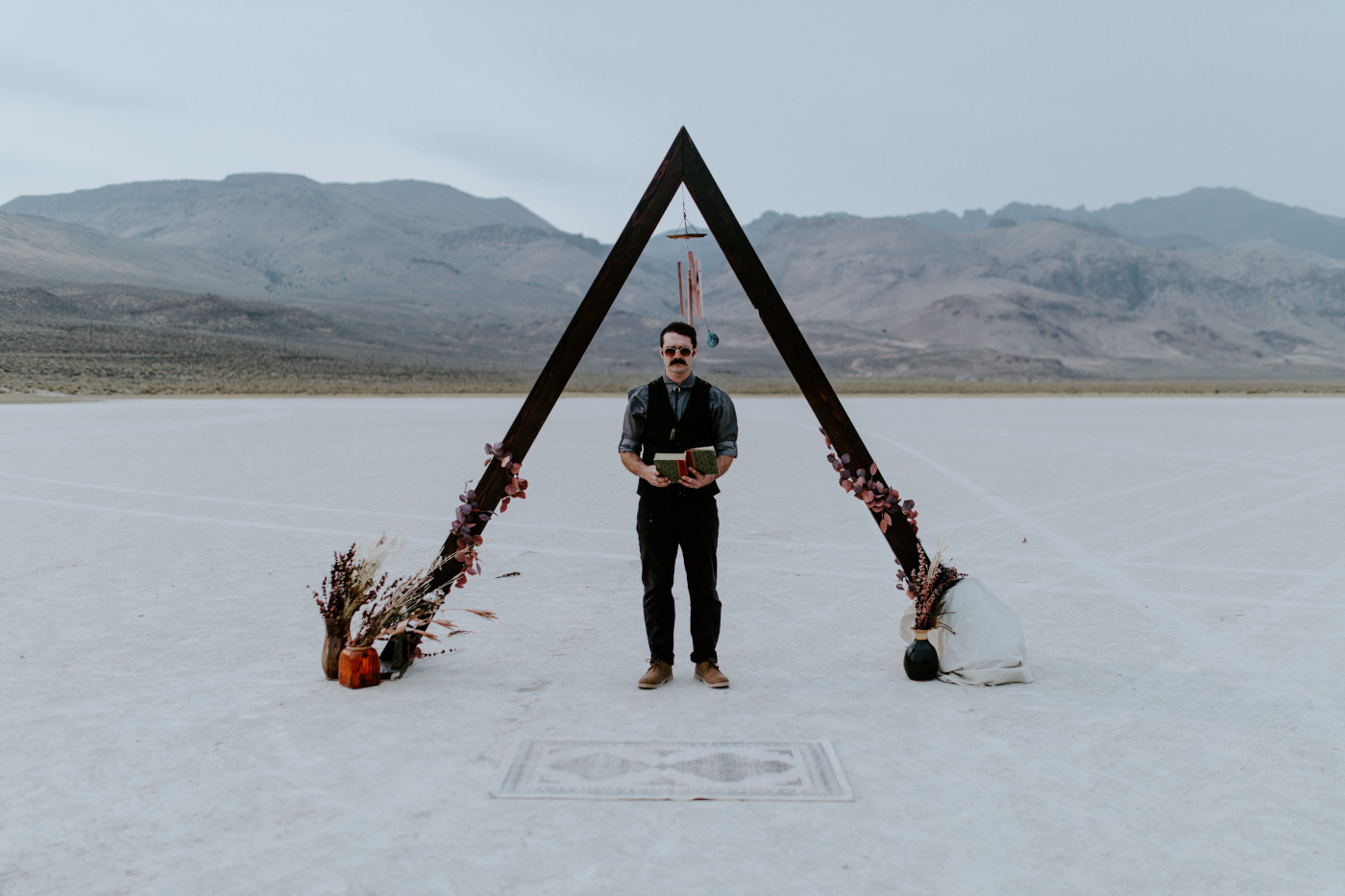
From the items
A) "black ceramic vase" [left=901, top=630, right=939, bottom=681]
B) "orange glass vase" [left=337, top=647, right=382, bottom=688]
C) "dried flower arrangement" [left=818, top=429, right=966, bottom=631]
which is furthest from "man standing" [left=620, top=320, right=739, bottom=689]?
"orange glass vase" [left=337, top=647, right=382, bottom=688]

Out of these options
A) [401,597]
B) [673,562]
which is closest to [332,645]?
[401,597]

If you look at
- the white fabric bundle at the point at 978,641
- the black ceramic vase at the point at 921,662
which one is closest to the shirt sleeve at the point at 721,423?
the black ceramic vase at the point at 921,662

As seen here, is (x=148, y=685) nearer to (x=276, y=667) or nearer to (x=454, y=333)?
(x=276, y=667)

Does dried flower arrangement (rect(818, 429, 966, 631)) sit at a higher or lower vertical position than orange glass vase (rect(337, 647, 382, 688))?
higher

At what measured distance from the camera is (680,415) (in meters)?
5.34

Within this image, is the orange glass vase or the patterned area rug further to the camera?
the orange glass vase

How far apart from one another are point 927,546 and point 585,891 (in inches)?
283

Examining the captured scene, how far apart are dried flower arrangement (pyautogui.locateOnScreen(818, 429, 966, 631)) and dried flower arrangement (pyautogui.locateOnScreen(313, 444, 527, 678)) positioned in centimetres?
191

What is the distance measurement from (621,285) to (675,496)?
1369 mm

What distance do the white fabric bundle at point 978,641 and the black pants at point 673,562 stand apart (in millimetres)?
1308

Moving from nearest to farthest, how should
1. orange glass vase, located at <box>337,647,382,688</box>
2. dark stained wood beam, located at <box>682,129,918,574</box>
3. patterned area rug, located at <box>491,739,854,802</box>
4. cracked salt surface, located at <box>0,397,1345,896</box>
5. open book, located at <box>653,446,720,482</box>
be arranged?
cracked salt surface, located at <box>0,397,1345,896</box>, patterned area rug, located at <box>491,739,854,802</box>, open book, located at <box>653,446,720,482</box>, orange glass vase, located at <box>337,647,382,688</box>, dark stained wood beam, located at <box>682,129,918,574</box>

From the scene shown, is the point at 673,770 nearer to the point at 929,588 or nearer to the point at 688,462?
the point at 688,462

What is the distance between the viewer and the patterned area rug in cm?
403

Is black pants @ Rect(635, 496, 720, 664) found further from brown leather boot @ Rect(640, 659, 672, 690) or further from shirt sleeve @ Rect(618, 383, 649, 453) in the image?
shirt sleeve @ Rect(618, 383, 649, 453)
